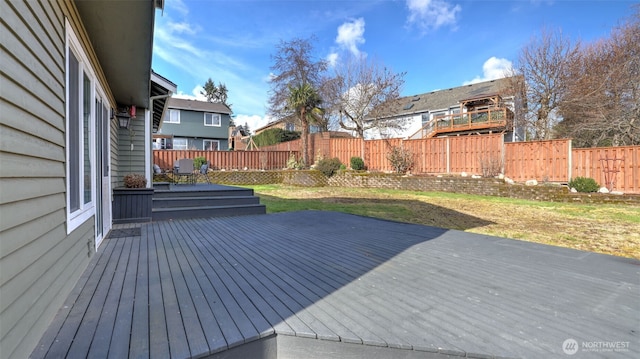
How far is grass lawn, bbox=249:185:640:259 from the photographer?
512 cm

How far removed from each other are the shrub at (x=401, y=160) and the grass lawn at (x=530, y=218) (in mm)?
4118

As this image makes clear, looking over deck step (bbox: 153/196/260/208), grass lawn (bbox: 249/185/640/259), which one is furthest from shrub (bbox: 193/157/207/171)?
deck step (bbox: 153/196/260/208)

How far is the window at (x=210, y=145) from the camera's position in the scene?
25553mm

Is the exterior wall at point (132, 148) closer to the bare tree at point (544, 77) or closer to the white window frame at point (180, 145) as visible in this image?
the white window frame at point (180, 145)

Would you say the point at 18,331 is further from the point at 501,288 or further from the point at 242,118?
the point at 242,118

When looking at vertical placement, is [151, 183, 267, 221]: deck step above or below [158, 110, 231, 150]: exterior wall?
below

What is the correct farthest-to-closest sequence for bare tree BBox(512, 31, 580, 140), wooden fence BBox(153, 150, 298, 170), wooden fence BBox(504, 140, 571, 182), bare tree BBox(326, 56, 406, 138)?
bare tree BBox(326, 56, 406, 138)
wooden fence BBox(153, 150, 298, 170)
bare tree BBox(512, 31, 580, 140)
wooden fence BBox(504, 140, 571, 182)

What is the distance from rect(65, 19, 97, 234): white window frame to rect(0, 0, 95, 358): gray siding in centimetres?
13

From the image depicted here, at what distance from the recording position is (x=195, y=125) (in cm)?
2497

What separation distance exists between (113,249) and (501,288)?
14.3 ft

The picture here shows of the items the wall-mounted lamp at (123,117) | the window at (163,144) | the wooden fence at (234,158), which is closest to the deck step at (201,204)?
the wall-mounted lamp at (123,117)

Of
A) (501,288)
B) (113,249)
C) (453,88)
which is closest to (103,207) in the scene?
(113,249)

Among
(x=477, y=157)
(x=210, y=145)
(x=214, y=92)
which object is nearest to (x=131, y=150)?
(x=477, y=157)
